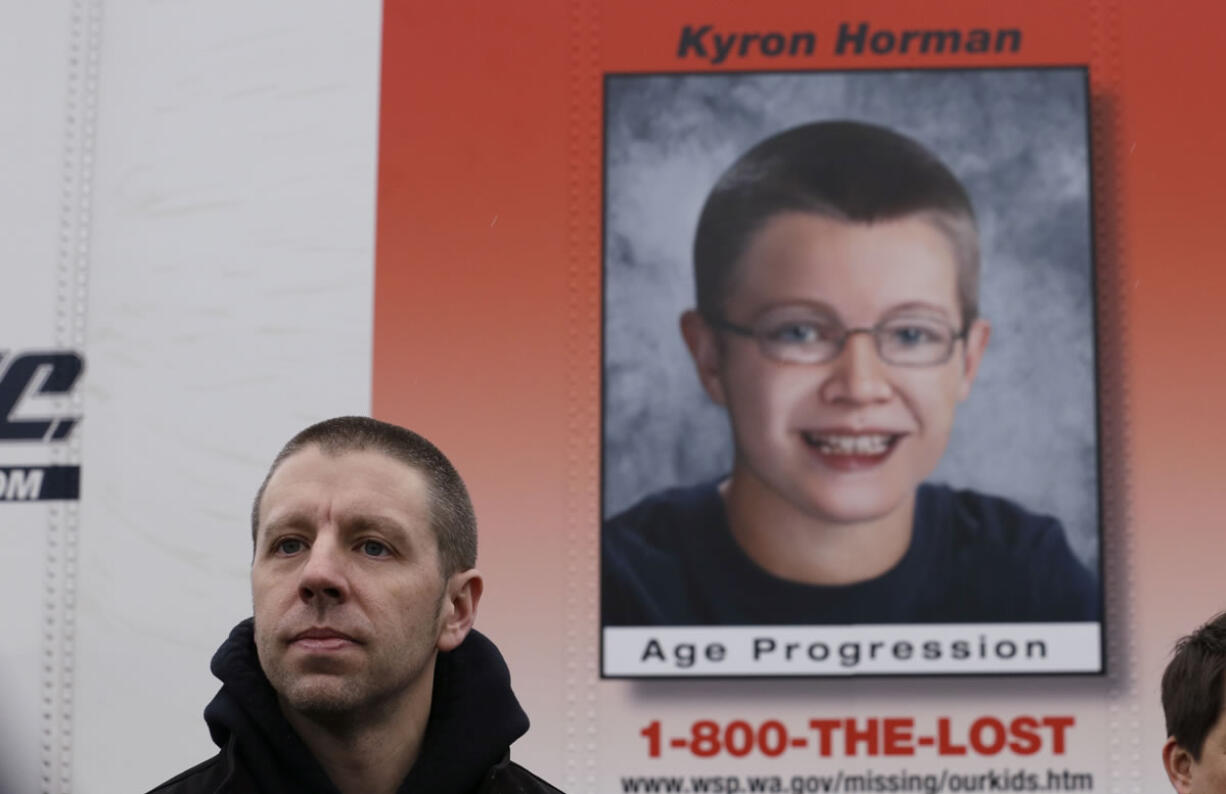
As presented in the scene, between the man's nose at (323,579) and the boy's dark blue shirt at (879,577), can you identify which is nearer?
the man's nose at (323,579)

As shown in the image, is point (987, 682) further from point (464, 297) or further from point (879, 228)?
point (464, 297)

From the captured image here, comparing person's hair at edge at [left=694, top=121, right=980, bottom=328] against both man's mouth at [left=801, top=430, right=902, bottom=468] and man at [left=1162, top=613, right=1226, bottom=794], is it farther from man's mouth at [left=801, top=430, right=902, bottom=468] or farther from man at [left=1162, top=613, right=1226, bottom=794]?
man at [left=1162, top=613, right=1226, bottom=794]

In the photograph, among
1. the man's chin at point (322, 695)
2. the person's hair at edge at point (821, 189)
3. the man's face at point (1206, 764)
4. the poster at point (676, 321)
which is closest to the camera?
the man's chin at point (322, 695)

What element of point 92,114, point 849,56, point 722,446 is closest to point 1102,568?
point 722,446

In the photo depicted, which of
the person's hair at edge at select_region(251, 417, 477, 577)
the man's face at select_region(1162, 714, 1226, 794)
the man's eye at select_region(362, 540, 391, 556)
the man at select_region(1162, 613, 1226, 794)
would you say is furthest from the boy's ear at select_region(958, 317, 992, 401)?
the man's eye at select_region(362, 540, 391, 556)

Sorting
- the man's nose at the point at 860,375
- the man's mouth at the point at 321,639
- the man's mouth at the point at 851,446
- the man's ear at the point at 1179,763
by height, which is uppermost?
the man's nose at the point at 860,375

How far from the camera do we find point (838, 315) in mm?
2691

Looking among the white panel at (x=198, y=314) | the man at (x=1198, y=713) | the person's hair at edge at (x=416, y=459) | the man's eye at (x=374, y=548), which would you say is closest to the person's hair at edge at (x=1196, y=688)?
the man at (x=1198, y=713)

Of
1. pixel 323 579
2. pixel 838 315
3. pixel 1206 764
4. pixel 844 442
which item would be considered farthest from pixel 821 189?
pixel 323 579

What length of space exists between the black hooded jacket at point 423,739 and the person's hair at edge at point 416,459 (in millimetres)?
155

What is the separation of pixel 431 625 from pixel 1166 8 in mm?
1866

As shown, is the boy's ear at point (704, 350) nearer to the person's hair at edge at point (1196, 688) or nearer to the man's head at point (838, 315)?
the man's head at point (838, 315)

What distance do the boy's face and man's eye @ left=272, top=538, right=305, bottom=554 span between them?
102cm

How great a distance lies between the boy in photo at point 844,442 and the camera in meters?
2.65
